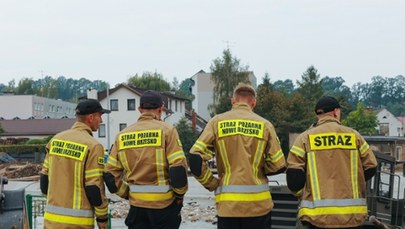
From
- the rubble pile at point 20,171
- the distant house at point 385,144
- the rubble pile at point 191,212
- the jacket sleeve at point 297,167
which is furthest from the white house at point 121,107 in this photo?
the jacket sleeve at point 297,167

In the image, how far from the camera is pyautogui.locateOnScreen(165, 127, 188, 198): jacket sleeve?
620 cm

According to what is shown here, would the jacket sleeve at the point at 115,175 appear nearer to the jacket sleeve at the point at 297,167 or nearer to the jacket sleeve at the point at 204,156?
the jacket sleeve at the point at 204,156

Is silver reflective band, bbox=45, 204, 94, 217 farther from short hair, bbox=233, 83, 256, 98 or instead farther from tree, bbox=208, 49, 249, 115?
tree, bbox=208, 49, 249, 115

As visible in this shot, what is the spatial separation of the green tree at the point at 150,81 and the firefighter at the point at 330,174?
84.6 metres

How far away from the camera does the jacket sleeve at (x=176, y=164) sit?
620 cm

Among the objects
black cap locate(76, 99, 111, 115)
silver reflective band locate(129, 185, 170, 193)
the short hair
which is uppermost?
the short hair

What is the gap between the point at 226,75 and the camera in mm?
79875

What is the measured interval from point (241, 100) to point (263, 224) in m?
1.33

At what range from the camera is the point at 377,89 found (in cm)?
18262

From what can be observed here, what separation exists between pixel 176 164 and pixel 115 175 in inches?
27.8

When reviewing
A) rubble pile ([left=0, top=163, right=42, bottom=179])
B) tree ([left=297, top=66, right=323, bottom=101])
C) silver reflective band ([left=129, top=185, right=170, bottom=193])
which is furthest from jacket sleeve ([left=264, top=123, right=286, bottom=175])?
tree ([left=297, top=66, right=323, bottom=101])

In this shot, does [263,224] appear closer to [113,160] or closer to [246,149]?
[246,149]

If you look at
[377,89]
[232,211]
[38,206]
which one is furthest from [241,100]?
[377,89]

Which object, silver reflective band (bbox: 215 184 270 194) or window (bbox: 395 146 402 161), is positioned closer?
silver reflective band (bbox: 215 184 270 194)
